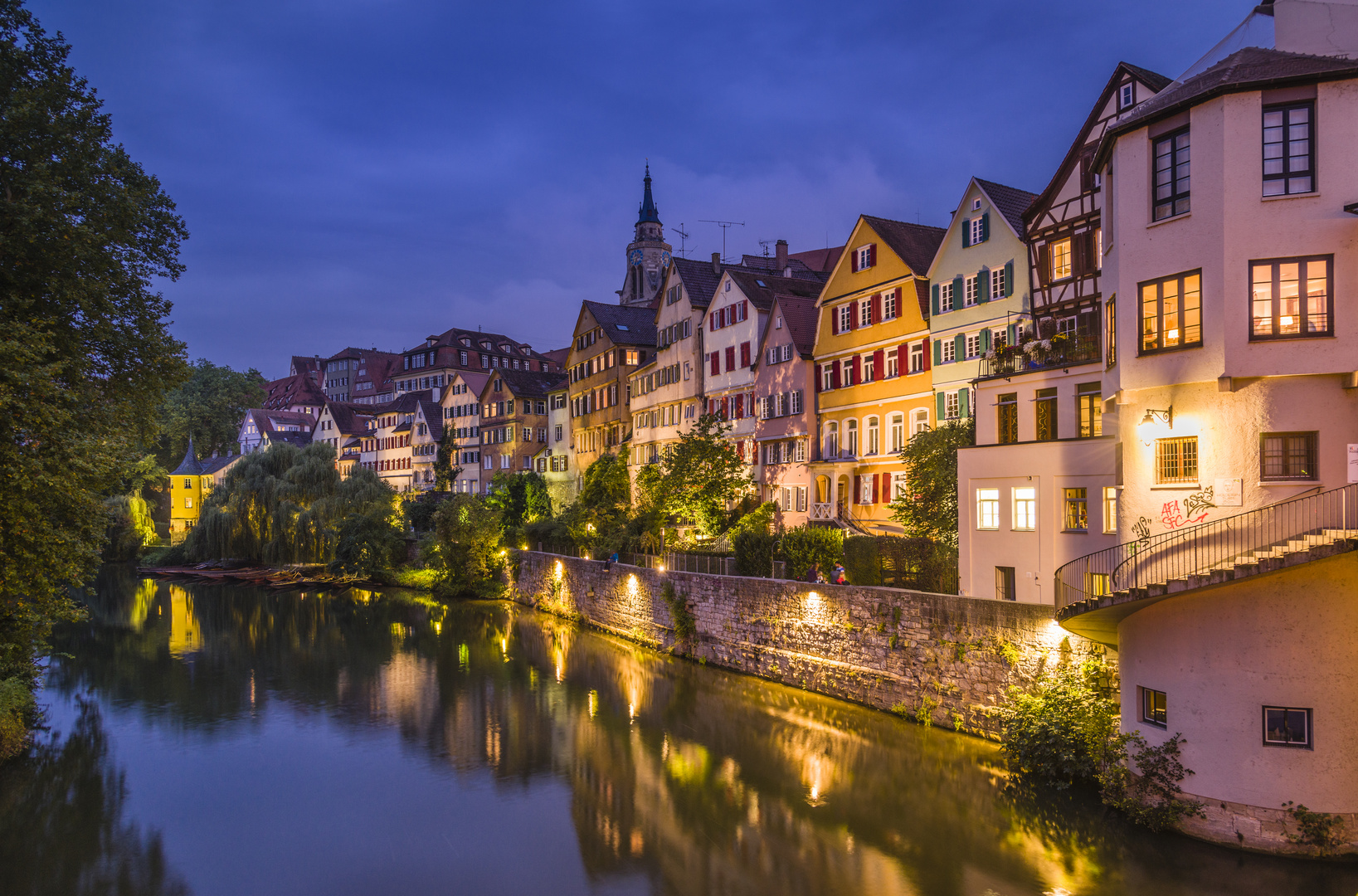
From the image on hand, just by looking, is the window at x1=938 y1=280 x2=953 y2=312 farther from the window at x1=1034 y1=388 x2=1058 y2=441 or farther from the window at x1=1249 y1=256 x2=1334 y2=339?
the window at x1=1249 y1=256 x2=1334 y2=339

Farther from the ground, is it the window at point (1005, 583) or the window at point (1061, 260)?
the window at point (1061, 260)

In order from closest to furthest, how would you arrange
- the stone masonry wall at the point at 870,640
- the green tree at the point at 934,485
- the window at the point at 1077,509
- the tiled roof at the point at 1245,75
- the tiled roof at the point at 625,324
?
the tiled roof at the point at 1245,75
the stone masonry wall at the point at 870,640
the window at the point at 1077,509
the green tree at the point at 934,485
the tiled roof at the point at 625,324

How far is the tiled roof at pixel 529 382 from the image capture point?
67.0 meters

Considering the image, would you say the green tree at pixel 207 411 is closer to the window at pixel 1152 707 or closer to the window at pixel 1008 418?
the window at pixel 1008 418

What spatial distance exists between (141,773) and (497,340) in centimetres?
8977

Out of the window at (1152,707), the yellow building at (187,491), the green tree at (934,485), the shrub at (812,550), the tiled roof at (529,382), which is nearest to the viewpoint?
the window at (1152,707)

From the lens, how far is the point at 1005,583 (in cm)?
2059

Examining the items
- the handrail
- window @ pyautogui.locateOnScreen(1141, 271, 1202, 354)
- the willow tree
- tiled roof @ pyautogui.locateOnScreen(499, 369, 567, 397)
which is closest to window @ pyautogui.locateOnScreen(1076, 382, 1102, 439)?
window @ pyautogui.locateOnScreen(1141, 271, 1202, 354)

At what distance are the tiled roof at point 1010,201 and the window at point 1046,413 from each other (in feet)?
22.9

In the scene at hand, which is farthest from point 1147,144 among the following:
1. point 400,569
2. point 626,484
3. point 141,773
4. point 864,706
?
point 400,569

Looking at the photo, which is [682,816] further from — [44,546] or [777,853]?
[44,546]

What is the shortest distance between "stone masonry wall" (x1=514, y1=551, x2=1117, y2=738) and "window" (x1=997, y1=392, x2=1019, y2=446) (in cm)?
479

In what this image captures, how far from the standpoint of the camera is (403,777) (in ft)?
66.1

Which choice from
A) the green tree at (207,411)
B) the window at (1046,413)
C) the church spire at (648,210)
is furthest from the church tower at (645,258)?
the window at (1046,413)
